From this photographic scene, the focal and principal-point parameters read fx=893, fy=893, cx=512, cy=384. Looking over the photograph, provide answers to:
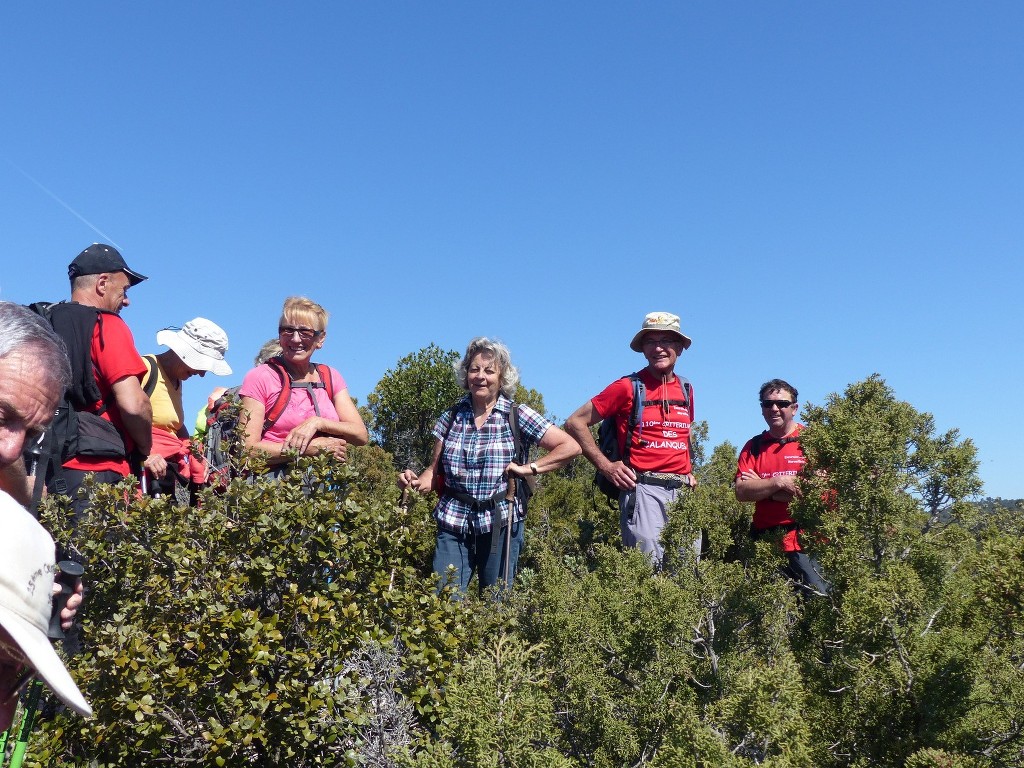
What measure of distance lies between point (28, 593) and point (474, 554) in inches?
139

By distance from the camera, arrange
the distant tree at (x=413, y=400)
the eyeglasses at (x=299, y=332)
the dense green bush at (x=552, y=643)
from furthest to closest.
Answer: the distant tree at (x=413, y=400)
the eyeglasses at (x=299, y=332)
the dense green bush at (x=552, y=643)

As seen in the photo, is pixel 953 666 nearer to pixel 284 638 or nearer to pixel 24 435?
pixel 284 638

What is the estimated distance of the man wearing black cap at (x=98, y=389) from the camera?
135 inches

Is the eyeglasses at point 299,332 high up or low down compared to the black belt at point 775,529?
up

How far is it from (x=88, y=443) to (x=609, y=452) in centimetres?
288

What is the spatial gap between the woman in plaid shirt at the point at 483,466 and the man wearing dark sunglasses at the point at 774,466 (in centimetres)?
102

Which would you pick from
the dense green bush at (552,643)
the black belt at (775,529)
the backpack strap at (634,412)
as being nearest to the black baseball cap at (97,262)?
the dense green bush at (552,643)

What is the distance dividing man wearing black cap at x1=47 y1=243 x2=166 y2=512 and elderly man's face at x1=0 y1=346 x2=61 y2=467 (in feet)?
5.42

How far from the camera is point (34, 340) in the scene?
5.95 ft

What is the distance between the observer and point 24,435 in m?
1.82

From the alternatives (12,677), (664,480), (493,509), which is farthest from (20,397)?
(664,480)

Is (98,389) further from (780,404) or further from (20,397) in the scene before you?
(780,404)

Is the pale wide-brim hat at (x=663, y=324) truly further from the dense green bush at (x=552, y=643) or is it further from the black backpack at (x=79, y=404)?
the black backpack at (x=79, y=404)

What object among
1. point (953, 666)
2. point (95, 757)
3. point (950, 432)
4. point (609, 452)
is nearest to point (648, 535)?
point (609, 452)
